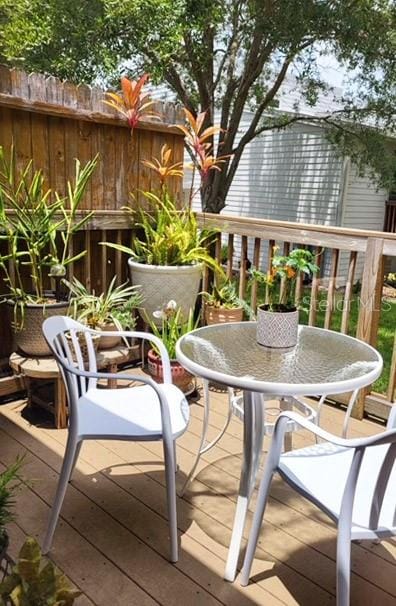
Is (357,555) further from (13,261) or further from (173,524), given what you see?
(13,261)

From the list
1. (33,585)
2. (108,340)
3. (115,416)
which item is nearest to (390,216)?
(108,340)

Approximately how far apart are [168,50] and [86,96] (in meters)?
4.60

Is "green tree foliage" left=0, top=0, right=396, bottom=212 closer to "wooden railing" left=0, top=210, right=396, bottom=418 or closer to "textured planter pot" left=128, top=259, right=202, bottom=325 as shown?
"wooden railing" left=0, top=210, right=396, bottom=418

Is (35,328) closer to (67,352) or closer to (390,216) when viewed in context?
(67,352)

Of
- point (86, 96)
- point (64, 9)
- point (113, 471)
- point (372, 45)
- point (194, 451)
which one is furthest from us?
point (372, 45)

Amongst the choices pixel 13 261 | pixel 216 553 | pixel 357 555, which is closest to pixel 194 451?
pixel 216 553

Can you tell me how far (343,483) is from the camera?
1.54m

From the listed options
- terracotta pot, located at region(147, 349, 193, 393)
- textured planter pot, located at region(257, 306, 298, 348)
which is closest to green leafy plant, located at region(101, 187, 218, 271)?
terracotta pot, located at region(147, 349, 193, 393)

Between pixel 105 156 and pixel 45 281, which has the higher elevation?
pixel 105 156

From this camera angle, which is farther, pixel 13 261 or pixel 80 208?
pixel 80 208

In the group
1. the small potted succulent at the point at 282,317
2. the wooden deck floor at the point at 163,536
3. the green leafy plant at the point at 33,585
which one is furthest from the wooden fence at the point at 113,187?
the green leafy plant at the point at 33,585

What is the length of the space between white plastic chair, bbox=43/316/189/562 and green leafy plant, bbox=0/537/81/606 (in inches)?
28.3

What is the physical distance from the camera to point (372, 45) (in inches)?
316

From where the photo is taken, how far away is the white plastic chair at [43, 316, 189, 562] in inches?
71.3
